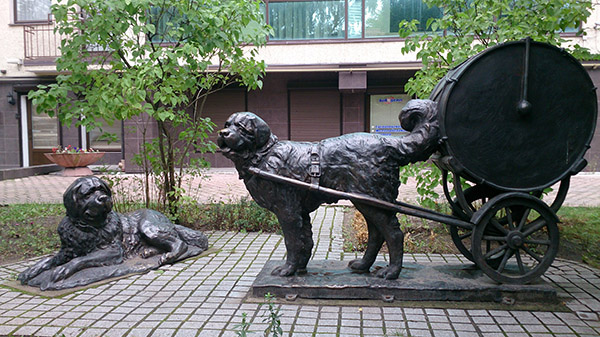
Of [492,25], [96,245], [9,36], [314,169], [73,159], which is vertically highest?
[9,36]

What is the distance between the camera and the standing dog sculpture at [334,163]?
12.8 feet

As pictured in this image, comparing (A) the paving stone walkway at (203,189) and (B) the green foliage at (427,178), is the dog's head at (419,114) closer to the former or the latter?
(B) the green foliage at (427,178)

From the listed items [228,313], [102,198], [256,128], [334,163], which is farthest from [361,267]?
[102,198]

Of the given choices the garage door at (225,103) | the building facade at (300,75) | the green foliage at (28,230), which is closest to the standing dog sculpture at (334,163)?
the green foliage at (28,230)

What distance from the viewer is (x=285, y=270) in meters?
4.13

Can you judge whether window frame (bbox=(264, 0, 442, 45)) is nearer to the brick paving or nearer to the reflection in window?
the reflection in window

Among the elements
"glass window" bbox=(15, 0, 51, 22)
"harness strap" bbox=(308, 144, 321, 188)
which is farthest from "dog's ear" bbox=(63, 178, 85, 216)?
"glass window" bbox=(15, 0, 51, 22)

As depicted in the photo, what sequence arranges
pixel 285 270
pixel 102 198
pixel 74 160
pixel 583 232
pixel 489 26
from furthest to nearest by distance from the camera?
pixel 74 160
pixel 583 232
pixel 489 26
pixel 102 198
pixel 285 270

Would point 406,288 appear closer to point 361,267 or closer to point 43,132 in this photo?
point 361,267

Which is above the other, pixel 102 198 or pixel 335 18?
pixel 335 18

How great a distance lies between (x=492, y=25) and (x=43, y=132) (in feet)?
56.2

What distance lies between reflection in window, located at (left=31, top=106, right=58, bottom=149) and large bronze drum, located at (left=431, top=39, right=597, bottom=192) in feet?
57.2

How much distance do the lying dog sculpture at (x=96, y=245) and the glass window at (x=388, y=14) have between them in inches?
459

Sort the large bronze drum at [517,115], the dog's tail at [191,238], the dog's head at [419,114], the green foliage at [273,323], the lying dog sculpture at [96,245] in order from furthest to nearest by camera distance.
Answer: the dog's tail at [191,238], the lying dog sculpture at [96,245], the dog's head at [419,114], the large bronze drum at [517,115], the green foliage at [273,323]
